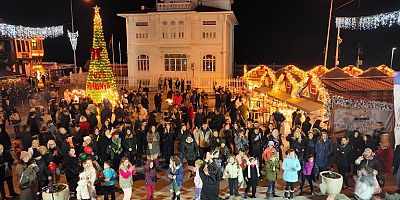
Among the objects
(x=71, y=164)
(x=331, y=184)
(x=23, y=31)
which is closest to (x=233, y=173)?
(x=331, y=184)

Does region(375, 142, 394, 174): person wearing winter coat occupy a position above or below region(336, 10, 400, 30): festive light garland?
below

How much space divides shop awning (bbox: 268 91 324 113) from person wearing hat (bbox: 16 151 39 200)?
9.50m

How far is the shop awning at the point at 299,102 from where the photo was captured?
1338cm

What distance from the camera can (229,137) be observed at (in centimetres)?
1151

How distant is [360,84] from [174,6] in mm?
19045

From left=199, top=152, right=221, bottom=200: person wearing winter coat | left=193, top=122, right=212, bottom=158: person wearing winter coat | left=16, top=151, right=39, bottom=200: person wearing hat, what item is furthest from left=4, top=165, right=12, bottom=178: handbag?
left=193, top=122, right=212, bottom=158: person wearing winter coat

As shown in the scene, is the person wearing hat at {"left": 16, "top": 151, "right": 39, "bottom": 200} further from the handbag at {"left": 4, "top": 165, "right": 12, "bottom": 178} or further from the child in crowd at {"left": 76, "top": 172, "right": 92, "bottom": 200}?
the handbag at {"left": 4, "top": 165, "right": 12, "bottom": 178}

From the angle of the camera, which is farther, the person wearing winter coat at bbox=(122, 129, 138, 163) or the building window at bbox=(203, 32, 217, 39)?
the building window at bbox=(203, 32, 217, 39)

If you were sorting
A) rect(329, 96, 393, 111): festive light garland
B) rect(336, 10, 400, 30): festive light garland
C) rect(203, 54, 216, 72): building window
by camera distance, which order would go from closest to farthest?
rect(329, 96, 393, 111): festive light garland, rect(336, 10, 400, 30): festive light garland, rect(203, 54, 216, 72): building window

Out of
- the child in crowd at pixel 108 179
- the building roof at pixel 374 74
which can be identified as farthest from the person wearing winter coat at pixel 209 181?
the building roof at pixel 374 74

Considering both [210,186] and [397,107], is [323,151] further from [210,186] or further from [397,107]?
[210,186]

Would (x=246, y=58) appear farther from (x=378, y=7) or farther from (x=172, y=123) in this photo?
(x=172, y=123)

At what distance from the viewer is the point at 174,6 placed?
29.4 metres

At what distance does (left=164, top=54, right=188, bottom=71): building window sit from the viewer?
3009 cm
